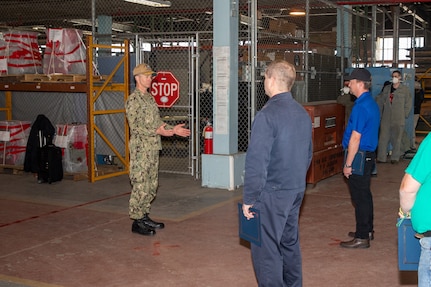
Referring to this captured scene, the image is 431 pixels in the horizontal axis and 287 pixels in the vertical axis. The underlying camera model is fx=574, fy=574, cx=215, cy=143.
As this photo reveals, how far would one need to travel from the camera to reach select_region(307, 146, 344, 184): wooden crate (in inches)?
392

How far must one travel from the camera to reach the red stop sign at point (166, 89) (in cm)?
1140

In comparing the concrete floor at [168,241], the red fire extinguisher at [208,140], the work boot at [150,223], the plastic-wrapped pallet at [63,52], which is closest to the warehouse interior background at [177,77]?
the plastic-wrapped pallet at [63,52]

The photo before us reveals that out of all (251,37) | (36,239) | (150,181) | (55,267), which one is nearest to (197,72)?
(251,37)

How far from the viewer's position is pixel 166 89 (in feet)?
37.7

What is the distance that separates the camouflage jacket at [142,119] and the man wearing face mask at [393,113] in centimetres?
750

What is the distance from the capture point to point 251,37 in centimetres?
951

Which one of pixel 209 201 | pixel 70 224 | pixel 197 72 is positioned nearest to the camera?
pixel 70 224

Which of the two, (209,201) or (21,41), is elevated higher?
(21,41)

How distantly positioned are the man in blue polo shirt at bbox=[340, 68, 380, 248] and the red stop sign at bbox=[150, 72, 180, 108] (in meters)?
5.68

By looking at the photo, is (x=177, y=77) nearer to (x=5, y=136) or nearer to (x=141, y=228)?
(x=5, y=136)

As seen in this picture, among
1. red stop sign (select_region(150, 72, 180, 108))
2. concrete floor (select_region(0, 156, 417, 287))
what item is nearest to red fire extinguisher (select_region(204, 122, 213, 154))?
concrete floor (select_region(0, 156, 417, 287))

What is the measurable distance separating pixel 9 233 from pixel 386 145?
8.87 meters

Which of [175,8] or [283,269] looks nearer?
[283,269]

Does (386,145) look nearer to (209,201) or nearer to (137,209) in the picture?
(209,201)
